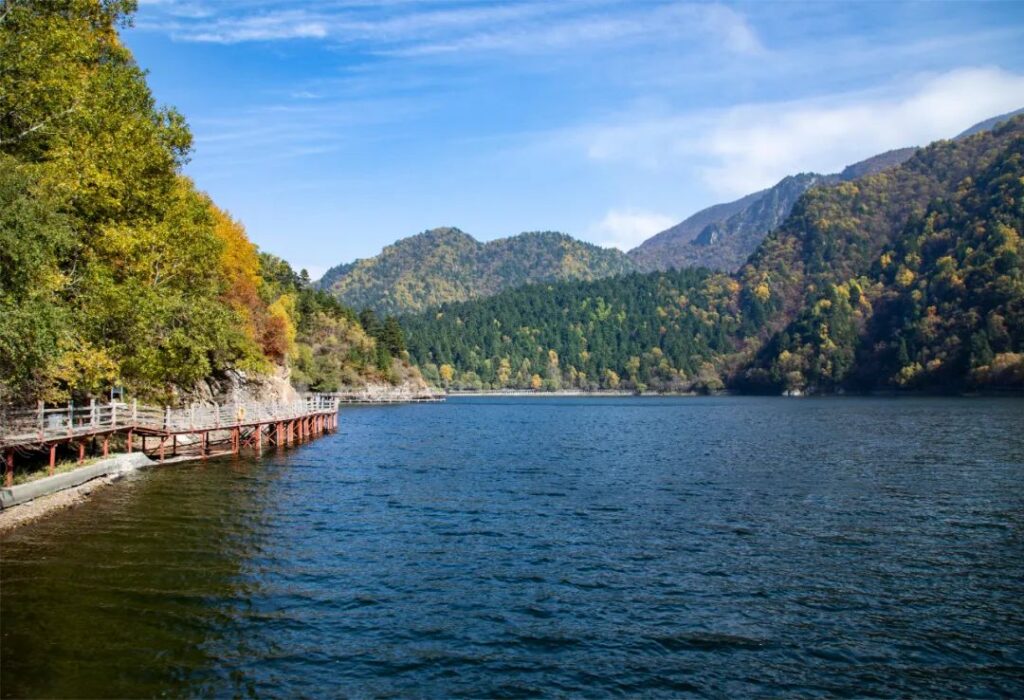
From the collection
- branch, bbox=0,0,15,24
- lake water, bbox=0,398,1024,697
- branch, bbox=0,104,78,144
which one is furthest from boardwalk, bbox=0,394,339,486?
branch, bbox=0,0,15,24

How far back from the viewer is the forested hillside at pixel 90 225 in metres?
23.7

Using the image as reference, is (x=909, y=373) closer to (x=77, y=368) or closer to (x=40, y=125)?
(x=77, y=368)

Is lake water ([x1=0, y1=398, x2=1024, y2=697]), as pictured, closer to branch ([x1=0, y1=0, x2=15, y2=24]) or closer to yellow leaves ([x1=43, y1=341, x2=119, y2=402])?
yellow leaves ([x1=43, y1=341, x2=119, y2=402])

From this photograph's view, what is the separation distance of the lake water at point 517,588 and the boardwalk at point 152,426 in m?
3.08

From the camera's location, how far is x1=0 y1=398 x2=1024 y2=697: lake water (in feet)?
46.9

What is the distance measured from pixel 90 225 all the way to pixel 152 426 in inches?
484

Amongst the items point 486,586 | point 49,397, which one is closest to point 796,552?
point 486,586

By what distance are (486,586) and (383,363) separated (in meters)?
152

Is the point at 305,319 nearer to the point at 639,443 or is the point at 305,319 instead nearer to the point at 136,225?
the point at 639,443

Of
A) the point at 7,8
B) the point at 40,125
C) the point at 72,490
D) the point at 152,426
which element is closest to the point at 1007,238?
the point at 152,426

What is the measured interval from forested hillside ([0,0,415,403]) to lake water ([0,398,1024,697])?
6.11 m

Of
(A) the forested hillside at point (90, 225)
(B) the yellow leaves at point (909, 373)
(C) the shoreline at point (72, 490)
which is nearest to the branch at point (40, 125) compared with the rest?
(A) the forested hillside at point (90, 225)

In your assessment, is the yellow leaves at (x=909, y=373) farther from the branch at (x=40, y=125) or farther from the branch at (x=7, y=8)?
the branch at (x=7, y=8)

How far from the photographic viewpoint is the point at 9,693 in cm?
1236
